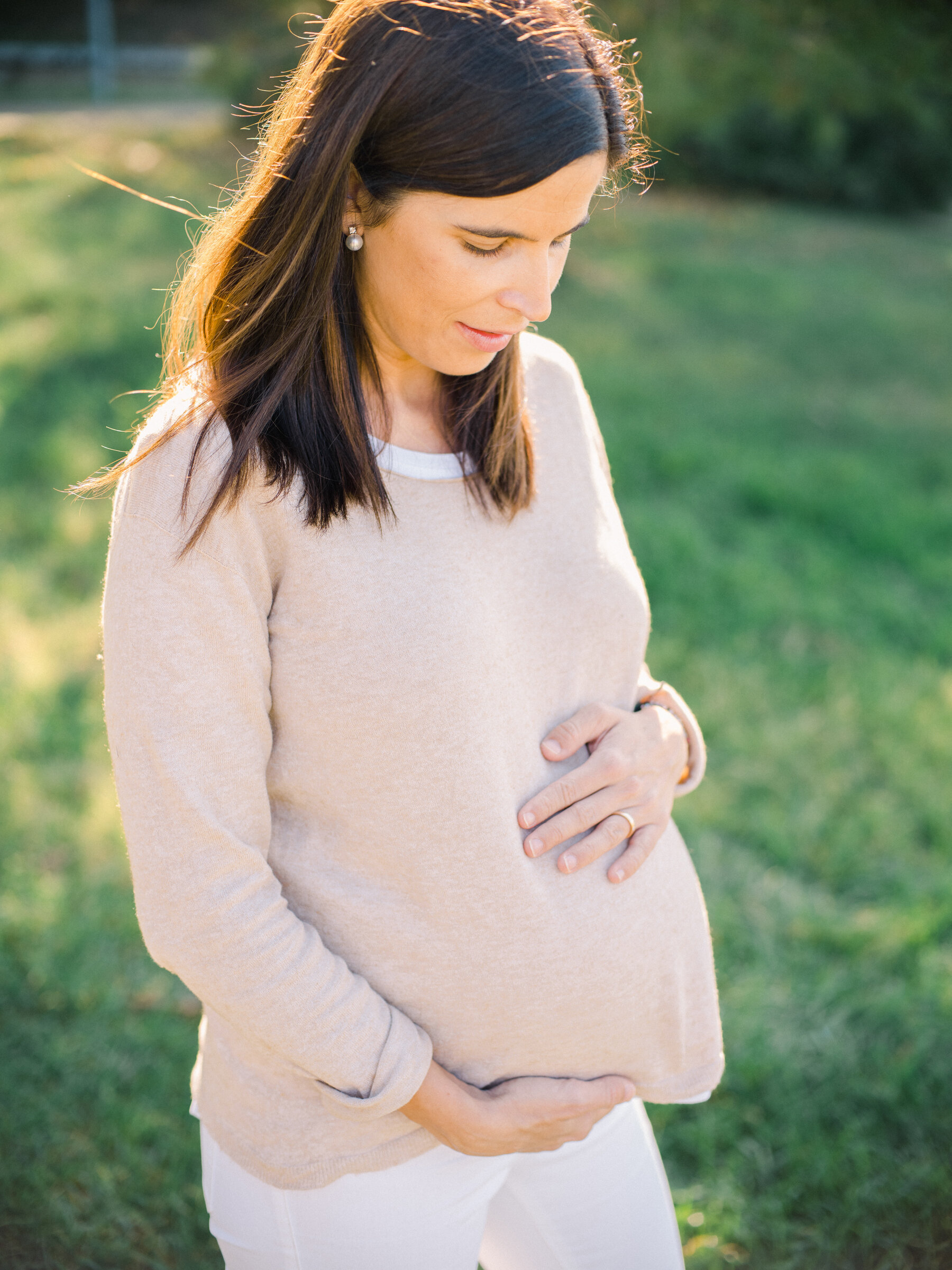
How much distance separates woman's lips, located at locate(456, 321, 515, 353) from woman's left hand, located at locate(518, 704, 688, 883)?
0.48 meters

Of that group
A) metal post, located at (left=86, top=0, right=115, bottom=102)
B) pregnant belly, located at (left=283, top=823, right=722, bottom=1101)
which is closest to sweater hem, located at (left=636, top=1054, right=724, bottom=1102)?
pregnant belly, located at (left=283, top=823, right=722, bottom=1101)

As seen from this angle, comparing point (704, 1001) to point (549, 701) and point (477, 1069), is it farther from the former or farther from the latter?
point (549, 701)

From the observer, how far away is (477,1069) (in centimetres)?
133

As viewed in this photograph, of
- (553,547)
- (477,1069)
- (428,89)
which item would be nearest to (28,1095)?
(477,1069)

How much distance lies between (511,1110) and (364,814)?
408mm

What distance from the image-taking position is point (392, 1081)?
1213 millimetres

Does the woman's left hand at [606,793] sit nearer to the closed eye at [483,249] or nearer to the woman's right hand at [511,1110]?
the woman's right hand at [511,1110]

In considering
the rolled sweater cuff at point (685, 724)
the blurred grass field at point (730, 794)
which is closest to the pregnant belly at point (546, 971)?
the rolled sweater cuff at point (685, 724)

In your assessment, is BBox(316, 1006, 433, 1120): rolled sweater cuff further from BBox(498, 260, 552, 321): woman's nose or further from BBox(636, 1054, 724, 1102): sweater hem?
BBox(498, 260, 552, 321): woman's nose

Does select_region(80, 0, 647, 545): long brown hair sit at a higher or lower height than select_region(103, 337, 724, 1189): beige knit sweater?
higher

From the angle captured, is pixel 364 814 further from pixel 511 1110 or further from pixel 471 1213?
pixel 471 1213

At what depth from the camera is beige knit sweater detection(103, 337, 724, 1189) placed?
1.11m

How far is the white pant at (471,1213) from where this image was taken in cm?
130

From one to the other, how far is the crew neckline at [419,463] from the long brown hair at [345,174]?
0.05 meters
